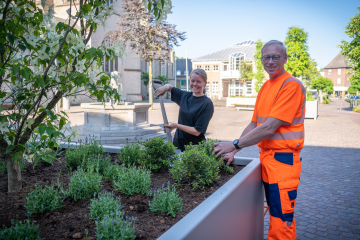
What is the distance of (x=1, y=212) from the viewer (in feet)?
7.27

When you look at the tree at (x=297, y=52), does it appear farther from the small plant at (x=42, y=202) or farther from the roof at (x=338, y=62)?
the roof at (x=338, y=62)

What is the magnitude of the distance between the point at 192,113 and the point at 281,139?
4.15 ft

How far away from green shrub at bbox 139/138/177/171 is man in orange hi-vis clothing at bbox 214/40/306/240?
36.3 inches

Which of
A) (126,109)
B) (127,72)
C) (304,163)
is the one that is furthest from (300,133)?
(127,72)

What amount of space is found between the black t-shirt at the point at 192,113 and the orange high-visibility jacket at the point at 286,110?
0.89 m

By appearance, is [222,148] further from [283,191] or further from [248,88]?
[248,88]

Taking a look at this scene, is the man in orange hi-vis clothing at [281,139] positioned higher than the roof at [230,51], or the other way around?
the roof at [230,51]

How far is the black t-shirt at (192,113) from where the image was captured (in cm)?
343

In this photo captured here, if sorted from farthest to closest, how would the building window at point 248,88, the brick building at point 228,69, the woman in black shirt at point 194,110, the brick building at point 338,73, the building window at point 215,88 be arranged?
the brick building at point 338,73
the building window at point 215,88
the brick building at point 228,69
the building window at point 248,88
the woman in black shirt at point 194,110

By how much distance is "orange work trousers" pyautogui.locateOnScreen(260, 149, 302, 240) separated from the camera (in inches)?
97.8

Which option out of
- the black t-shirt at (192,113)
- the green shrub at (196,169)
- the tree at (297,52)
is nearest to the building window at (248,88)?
the tree at (297,52)

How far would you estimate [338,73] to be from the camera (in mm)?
89188

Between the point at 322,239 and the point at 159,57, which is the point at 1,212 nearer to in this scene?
the point at 322,239

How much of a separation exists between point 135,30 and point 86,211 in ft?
71.5
